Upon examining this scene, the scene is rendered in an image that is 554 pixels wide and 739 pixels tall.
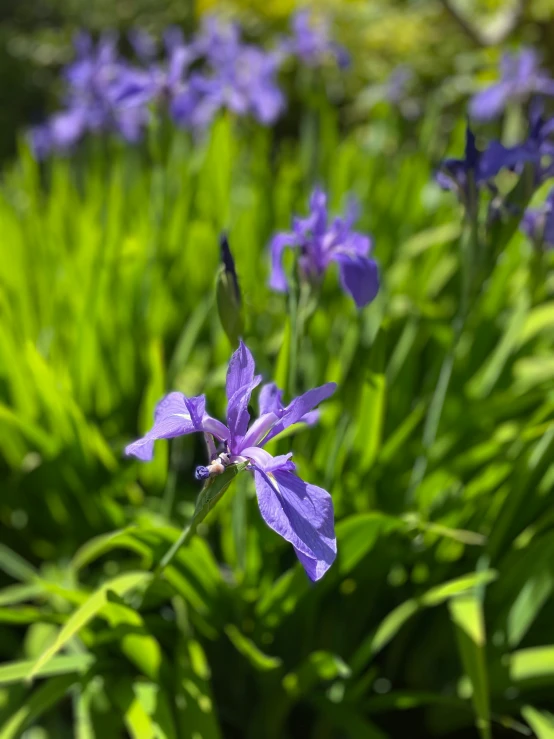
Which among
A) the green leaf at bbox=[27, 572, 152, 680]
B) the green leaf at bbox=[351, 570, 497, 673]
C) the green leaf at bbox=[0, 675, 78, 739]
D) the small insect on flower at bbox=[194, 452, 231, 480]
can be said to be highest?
the small insect on flower at bbox=[194, 452, 231, 480]

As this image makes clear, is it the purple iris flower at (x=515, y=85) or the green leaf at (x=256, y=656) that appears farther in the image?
the purple iris flower at (x=515, y=85)

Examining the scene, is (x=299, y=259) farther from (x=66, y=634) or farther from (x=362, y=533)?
(x=66, y=634)

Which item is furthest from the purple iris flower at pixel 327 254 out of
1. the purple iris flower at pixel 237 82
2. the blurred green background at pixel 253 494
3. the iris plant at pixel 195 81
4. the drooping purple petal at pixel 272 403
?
the purple iris flower at pixel 237 82

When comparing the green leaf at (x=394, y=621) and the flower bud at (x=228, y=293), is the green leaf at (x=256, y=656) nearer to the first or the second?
the green leaf at (x=394, y=621)

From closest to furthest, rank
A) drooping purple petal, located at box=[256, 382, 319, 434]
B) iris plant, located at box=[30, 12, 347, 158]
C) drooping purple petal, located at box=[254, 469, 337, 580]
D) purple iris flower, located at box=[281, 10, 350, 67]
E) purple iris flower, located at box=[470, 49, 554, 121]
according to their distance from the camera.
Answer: drooping purple petal, located at box=[254, 469, 337, 580], drooping purple petal, located at box=[256, 382, 319, 434], purple iris flower, located at box=[470, 49, 554, 121], iris plant, located at box=[30, 12, 347, 158], purple iris flower, located at box=[281, 10, 350, 67]

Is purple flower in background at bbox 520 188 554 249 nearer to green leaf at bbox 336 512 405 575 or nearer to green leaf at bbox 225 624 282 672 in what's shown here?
green leaf at bbox 336 512 405 575

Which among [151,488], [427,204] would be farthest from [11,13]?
[151,488]

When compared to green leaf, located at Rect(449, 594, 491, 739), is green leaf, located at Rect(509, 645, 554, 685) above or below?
below

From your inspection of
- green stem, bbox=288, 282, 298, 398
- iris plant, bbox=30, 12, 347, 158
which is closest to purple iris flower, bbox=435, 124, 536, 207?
green stem, bbox=288, 282, 298, 398
